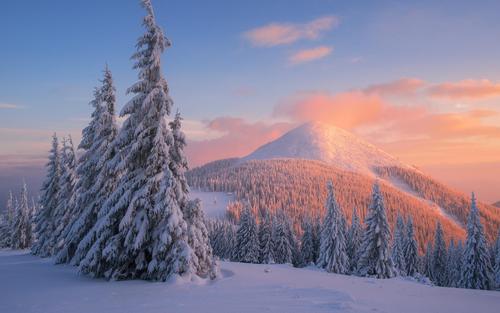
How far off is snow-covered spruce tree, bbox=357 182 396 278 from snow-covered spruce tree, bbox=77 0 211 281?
32.1m

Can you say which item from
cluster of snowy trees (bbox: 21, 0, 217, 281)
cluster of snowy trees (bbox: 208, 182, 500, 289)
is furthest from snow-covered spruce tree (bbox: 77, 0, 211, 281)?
cluster of snowy trees (bbox: 208, 182, 500, 289)

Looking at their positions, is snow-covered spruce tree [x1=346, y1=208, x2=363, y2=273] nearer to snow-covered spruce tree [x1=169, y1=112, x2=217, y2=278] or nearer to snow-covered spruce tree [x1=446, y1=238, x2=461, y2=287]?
snow-covered spruce tree [x1=446, y1=238, x2=461, y2=287]

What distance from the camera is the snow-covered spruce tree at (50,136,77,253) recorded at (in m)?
36.2

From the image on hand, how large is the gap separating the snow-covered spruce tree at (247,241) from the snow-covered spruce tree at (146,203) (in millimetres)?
46387

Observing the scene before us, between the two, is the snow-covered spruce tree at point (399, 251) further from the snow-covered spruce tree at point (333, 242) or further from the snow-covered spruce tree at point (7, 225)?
the snow-covered spruce tree at point (7, 225)

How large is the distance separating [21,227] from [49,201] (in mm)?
32313

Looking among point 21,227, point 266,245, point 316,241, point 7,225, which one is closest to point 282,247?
point 266,245

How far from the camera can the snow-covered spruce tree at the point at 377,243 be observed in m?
45.2

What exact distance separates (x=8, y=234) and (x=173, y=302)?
86068 mm

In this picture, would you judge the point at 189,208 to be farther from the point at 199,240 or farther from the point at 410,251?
the point at 410,251

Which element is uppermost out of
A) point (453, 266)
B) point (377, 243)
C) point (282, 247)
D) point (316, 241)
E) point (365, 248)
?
point (377, 243)

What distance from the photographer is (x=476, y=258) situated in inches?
1907

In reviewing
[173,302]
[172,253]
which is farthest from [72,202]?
[173,302]

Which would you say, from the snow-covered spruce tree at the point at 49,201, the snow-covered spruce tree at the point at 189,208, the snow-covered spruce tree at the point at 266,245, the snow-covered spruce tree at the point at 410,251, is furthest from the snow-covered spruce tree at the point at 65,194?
the snow-covered spruce tree at the point at 410,251
